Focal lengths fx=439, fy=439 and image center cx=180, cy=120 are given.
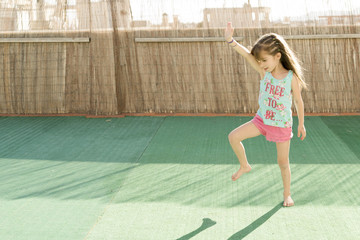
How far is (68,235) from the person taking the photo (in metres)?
2.81

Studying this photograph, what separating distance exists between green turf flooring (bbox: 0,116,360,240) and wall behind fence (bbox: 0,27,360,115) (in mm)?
924

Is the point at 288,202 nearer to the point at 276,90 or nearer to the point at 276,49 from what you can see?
the point at 276,90

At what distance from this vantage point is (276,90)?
3066mm

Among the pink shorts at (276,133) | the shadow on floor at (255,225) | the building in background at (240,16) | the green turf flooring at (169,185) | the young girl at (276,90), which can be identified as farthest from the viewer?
the building in background at (240,16)

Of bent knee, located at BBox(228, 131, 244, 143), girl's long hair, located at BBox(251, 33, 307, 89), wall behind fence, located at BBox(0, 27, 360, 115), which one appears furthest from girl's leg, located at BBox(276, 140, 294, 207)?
wall behind fence, located at BBox(0, 27, 360, 115)

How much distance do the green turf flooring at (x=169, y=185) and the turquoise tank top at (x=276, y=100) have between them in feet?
2.11

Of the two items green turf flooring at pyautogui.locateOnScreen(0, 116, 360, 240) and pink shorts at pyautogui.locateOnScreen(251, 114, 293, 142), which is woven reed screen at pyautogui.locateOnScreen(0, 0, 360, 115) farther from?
pink shorts at pyautogui.locateOnScreen(251, 114, 293, 142)

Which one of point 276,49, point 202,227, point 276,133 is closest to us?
point 202,227

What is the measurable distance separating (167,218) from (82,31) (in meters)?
4.47

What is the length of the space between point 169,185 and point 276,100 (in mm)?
1216

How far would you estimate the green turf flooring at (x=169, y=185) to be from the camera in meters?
2.89

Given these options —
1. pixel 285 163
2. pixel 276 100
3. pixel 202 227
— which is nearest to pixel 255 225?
pixel 202 227

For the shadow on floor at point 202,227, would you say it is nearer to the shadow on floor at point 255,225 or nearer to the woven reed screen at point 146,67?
the shadow on floor at point 255,225

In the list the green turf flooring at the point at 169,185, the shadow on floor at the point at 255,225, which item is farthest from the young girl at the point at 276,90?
the green turf flooring at the point at 169,185
